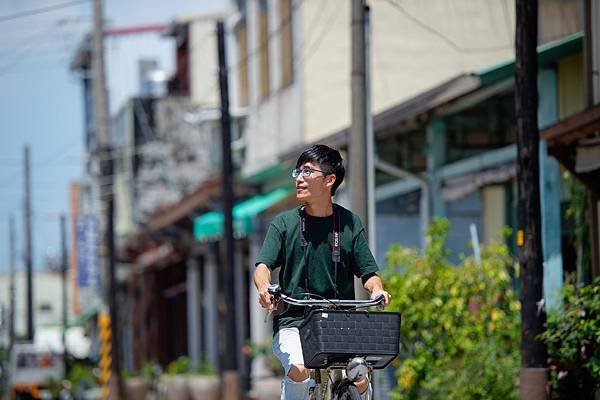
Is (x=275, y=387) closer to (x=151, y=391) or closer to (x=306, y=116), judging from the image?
(x=306, y=116)

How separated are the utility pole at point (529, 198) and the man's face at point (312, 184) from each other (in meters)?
5.16

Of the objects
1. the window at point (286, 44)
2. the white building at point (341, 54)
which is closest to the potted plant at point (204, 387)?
the white building at point (341, 54)

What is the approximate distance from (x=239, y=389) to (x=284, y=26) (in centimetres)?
725

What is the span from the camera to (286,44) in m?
29.0

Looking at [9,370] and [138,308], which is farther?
[138,308]

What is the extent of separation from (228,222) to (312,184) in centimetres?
1673

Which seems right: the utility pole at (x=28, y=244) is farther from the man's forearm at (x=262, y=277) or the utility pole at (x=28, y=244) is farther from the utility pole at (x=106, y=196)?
the man's forearm at (x=262, y=277)

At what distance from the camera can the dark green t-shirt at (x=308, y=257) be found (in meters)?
9.27

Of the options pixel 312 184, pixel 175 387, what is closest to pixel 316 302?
pixel 312 184

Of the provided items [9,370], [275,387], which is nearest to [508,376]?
[275,387]

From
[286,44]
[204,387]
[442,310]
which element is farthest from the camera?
[204,387]

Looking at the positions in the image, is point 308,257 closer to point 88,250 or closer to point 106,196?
point 106,196

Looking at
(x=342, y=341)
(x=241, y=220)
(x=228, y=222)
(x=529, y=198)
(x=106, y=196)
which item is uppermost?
(x=106, y=196)

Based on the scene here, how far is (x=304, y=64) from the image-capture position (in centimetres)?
2752
